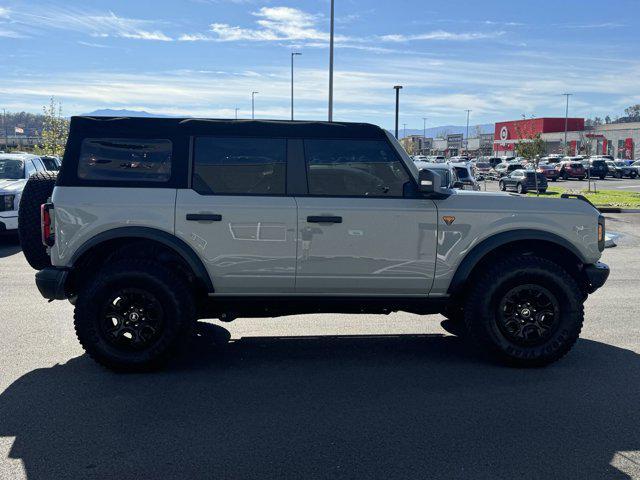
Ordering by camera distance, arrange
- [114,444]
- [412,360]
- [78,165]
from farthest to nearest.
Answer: [412,360] < [78,165] < [114,444]

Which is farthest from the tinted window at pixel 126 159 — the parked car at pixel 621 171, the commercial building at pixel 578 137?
the commercial building at pixel 578 137

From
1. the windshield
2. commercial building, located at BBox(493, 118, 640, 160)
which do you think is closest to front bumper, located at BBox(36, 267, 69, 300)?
the windshield

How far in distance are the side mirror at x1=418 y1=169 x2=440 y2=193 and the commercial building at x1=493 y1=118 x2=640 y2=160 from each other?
63.9 metres

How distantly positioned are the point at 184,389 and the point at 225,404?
1.50 feet

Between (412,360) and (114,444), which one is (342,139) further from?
(114,444)

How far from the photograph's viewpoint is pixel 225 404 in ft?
14.1

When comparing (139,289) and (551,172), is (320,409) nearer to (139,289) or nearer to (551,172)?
(139,289)

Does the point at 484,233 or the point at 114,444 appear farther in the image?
the point at 484,233

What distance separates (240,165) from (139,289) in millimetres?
1253

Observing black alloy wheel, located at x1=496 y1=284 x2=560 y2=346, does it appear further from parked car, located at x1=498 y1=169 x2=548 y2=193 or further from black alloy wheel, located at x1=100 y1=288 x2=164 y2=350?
parked car, located at x1=498 y1=169 x2=548 y2=193

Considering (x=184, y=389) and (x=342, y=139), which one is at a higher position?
(x=342, y=139)

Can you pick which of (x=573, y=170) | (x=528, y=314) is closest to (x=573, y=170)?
(x=573, y=170)

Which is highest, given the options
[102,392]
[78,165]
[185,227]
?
[78,165]

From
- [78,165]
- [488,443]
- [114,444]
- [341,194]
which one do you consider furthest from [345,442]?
[78,165]
